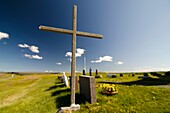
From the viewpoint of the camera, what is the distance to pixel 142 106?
8.00 meters

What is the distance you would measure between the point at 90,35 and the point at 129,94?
4.75m

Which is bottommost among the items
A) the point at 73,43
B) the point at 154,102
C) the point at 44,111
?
the point at 44,111

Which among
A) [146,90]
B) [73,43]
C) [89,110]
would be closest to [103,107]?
[89,110]

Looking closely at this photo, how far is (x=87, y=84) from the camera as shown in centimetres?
915

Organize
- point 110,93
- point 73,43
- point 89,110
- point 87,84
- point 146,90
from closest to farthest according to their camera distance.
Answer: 1. point 89,110
2. point 73,43
3. point 87,84
4. point 110,93
5. point 146,90

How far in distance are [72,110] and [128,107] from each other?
300cm

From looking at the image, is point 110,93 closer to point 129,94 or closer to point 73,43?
point 129,94

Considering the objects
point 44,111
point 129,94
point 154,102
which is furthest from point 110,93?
point 44,111

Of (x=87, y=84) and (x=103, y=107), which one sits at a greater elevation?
(x=87, y=84)

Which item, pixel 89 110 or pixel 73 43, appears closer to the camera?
pixel 89 110

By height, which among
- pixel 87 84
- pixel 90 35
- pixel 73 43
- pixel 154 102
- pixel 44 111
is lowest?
pixel 44 111

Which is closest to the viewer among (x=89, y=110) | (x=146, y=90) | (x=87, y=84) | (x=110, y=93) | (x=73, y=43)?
(x=89, y=110)

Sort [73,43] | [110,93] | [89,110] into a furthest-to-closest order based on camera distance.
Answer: [110,93] < [73,43] < [89,110]

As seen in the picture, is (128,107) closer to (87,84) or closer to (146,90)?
(87,84)
